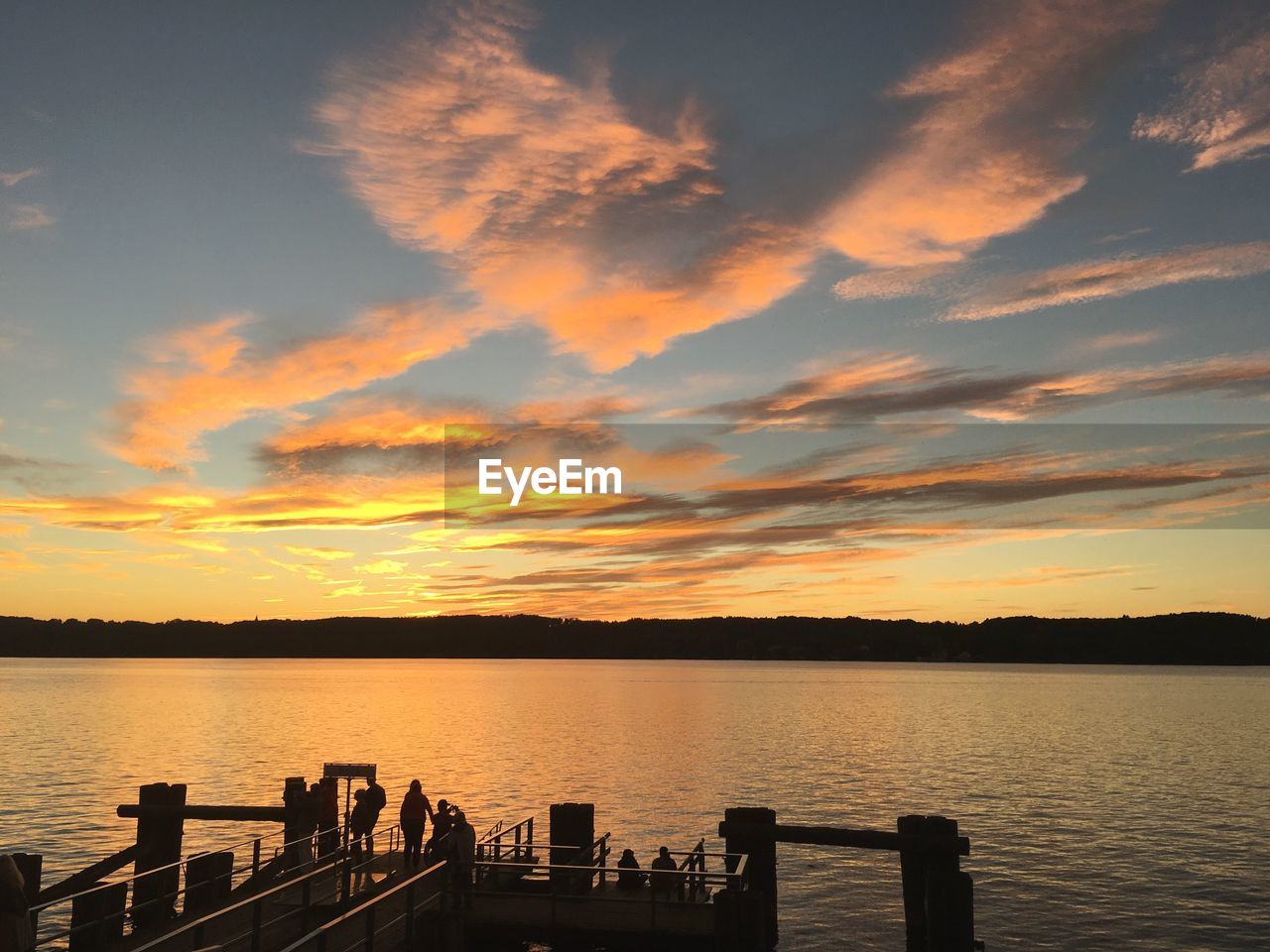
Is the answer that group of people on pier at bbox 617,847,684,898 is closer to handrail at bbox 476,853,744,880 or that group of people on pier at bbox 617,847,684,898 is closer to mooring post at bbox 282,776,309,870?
handrail at bbox 476,853,744,880

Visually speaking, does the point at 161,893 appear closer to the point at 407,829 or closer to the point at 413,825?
the point at 407,829

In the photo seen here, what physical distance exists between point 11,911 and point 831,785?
2184 inches

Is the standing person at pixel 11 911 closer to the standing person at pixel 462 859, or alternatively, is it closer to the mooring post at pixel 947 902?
the standing person at pixel 462 859

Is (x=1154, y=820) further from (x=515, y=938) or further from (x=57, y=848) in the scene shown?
(x=57, y=848)

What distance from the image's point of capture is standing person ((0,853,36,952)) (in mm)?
13242

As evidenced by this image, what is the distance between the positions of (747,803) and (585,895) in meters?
34.7

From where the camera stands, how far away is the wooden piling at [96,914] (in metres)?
18.9

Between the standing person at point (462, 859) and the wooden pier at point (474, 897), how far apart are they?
0.12 ft

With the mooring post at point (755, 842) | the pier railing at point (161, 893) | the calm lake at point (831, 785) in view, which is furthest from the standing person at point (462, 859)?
the calm lake at point (831, 785)

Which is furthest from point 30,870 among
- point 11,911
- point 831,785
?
point 831,785

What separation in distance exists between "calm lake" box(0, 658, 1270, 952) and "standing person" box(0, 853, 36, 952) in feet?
72.8

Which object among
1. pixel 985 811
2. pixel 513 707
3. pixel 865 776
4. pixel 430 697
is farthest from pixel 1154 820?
pixel 430 697

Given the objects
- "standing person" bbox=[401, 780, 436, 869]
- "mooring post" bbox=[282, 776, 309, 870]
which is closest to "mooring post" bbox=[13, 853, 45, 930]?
"mooring post" bbox=[282, 776, 309, 870]

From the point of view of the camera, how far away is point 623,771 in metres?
71.8
